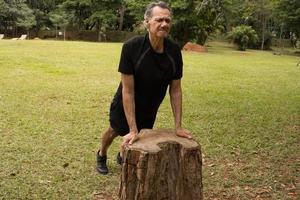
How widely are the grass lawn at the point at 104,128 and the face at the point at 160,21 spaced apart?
1974 millimetres

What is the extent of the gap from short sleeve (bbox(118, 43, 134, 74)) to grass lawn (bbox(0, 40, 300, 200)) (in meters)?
1.51

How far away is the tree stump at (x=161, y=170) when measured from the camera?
3625 millimetres

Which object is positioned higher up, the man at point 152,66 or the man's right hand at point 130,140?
the man at point 152,66

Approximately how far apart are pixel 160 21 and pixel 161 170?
117 centimetres

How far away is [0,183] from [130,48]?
2.26 metres

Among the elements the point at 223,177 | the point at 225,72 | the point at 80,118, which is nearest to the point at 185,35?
the point at 225,72

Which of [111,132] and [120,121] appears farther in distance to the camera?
[111,132]

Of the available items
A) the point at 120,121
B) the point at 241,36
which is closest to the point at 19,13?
the point at 241,36

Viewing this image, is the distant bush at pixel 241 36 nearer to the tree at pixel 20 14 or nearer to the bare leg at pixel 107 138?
the tree at pixel 20 14

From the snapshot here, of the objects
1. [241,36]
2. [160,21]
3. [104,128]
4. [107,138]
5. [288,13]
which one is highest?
[288,13]

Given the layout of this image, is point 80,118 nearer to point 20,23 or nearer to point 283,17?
point 283,17

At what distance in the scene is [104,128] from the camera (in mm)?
7934

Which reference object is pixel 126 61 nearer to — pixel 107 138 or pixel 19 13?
pixel 107 138

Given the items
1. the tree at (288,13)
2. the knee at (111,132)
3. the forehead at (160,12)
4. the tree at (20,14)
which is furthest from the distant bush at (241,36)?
the forehead at (160,12)
